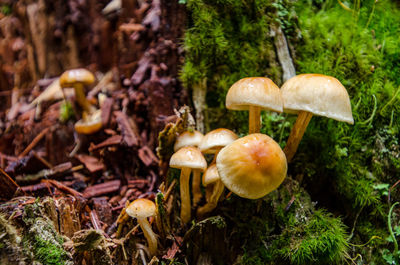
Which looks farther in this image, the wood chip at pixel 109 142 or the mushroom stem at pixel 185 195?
the wood chip at pixel 109 142

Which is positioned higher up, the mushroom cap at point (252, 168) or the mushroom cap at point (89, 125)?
the mushroom cap at point (252, 168)

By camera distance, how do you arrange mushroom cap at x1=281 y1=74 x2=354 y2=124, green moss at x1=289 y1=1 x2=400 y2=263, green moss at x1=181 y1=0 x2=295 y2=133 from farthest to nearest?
green moss at x1=181 y1=0 x2=295 y2=133
green moss at x1=289 y1=1 x2=400 y2=263
mushroom cap at x1=281 y1=74 x2=354 y2=124

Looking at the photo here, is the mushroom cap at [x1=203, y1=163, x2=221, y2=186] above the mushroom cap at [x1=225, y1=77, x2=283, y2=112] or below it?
below

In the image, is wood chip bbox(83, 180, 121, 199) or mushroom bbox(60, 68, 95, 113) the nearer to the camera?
wood chip bbox(83, 180, 121, 199)

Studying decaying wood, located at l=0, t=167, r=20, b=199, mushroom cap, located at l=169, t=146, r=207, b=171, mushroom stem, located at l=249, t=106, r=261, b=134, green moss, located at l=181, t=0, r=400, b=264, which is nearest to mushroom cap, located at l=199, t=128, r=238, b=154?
mushroom cap, located at l=169, t=146, r=207, b=171

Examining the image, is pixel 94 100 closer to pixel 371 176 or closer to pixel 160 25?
pixel 160 25

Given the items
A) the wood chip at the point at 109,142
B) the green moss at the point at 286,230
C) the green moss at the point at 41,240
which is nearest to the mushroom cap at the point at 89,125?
the wood chip at the point at 109,142

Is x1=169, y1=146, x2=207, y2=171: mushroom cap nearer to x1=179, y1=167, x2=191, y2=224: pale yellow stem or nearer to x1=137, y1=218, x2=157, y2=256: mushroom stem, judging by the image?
x1=179, y1=167, x2=191, y2=224: pale yellow stem

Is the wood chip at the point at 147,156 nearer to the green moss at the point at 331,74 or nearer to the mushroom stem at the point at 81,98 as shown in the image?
the green moss at the point at 331,74
